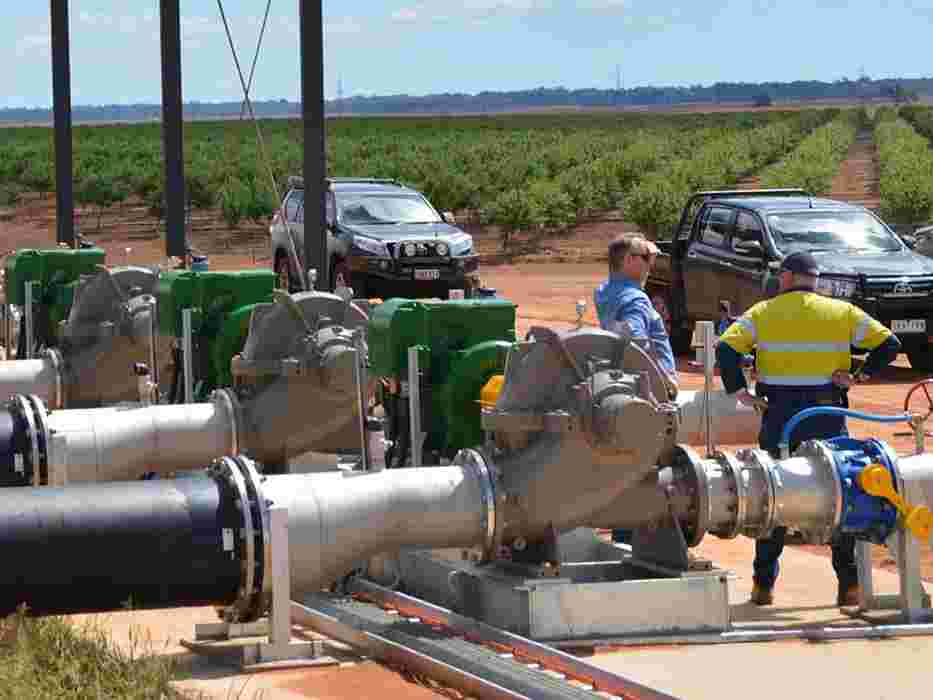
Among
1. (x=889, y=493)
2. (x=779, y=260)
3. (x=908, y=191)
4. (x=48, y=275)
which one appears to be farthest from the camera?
(x=908, y=191)

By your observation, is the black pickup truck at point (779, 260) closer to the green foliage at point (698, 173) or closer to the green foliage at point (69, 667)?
the green foliage at point (69, 667)

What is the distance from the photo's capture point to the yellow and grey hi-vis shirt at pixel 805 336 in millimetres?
10984

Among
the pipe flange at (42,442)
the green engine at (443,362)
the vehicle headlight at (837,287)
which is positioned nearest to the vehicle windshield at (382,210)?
the vehicle headlight at (837,287)

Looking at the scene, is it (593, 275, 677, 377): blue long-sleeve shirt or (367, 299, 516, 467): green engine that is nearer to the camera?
(593, 275, 677, 377): blue long-sleeve shirt

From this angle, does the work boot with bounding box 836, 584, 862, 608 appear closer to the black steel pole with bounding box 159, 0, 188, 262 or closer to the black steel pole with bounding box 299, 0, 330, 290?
the black steel pole with bounding box 299, 0, 330, 290

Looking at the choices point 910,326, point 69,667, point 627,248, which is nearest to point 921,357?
point 910,326

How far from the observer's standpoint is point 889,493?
10.2m

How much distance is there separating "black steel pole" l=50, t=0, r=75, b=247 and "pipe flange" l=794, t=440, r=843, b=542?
50.3 ft

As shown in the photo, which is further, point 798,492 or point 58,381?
point 58,381

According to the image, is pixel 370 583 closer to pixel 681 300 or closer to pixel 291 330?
pixel 291 330

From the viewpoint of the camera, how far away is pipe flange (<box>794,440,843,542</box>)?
33.9 ft

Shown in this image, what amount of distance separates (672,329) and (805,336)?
13717mm

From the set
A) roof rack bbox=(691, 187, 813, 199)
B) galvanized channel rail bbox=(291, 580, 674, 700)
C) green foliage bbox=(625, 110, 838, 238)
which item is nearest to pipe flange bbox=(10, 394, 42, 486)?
galvanized channel rail bbox=(291, 580, 674, 700)

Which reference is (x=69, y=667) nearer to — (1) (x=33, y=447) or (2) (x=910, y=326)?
(1) (x=33, y=447)
